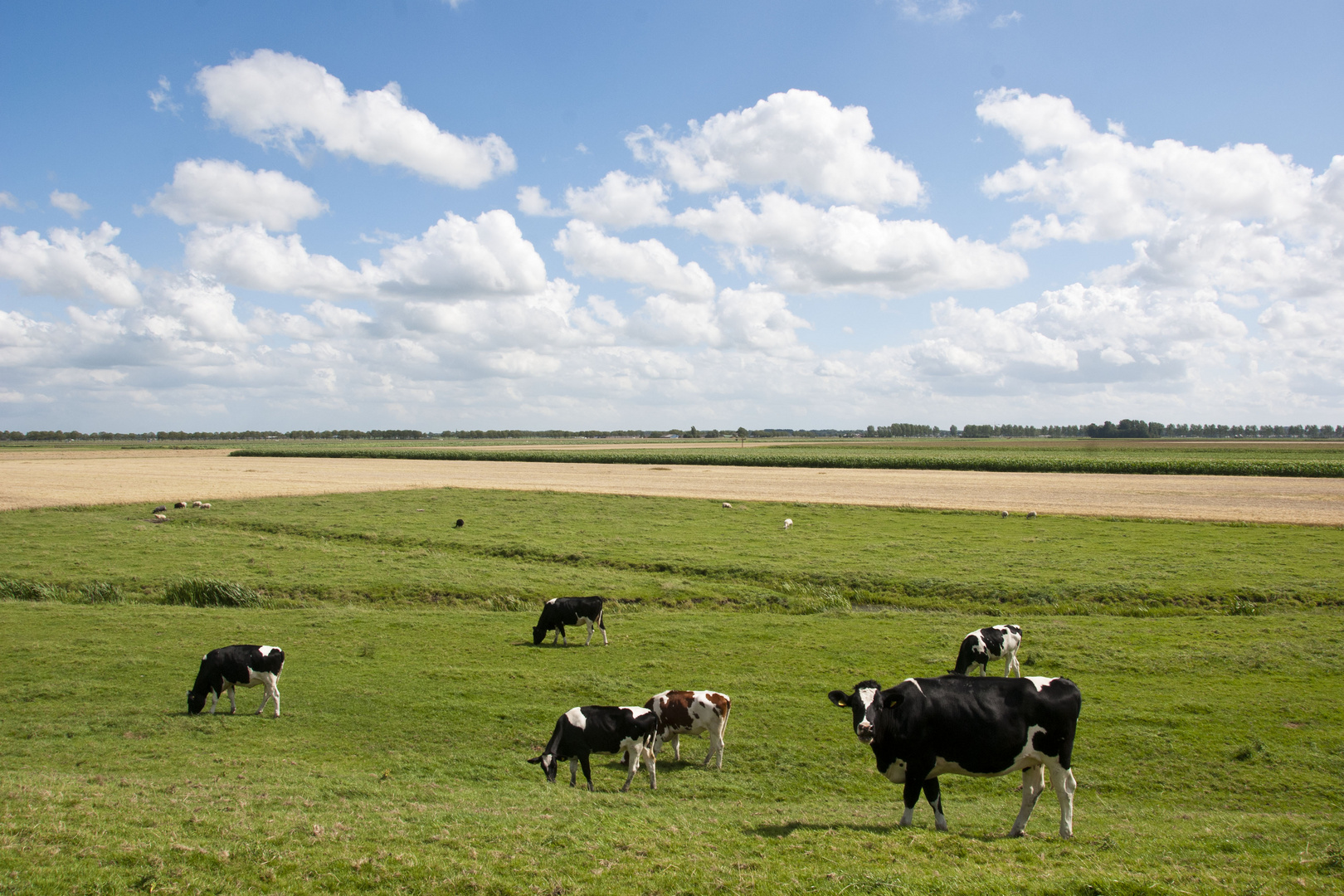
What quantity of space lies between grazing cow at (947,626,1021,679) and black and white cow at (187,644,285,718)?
15.7 metres

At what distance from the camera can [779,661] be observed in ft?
62.9

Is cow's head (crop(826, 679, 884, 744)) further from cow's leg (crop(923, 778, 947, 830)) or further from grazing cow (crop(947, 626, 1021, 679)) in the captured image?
grazing cow (crop(947, 626, 1021, 679))

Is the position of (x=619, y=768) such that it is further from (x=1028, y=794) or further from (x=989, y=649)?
(x=989, y=649)

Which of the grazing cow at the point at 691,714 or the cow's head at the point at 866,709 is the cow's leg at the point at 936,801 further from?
the grazing cow at the point at 691,714

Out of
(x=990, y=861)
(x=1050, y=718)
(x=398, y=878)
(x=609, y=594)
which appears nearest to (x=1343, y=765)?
(x=1050, y=718)

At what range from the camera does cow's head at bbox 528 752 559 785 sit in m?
11.9

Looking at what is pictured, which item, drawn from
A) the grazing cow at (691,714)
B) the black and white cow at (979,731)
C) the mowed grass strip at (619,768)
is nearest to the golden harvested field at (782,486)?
the mowed grass strip at (619,768)

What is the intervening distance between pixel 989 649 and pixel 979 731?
32.4 ft

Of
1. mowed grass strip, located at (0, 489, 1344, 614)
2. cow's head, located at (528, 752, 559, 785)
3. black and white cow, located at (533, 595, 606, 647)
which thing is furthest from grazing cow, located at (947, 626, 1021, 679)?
cow's head, located at (528, 752, 559, 785)

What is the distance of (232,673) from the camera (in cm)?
1561

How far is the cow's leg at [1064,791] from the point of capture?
9273 mm

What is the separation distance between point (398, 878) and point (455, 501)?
5086cm

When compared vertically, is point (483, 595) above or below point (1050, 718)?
below

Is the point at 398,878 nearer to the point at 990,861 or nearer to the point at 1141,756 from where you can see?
the point at 990,861
